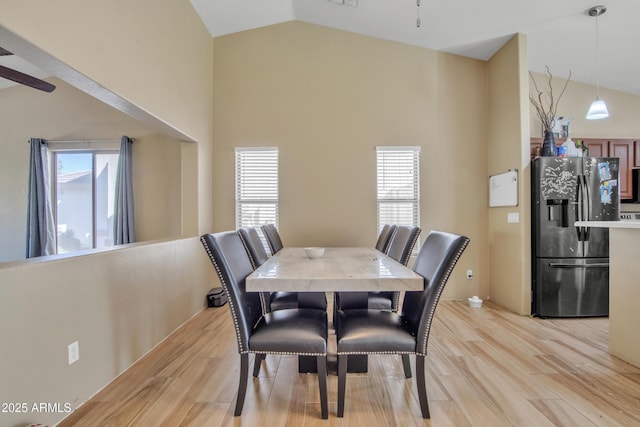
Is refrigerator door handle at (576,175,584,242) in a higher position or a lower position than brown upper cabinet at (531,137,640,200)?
lower

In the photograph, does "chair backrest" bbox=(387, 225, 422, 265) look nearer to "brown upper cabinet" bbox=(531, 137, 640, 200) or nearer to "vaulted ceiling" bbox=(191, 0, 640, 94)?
"vaulted ceiling" bbox=(191, 0, 640, 94)

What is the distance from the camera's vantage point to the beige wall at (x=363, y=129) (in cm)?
380

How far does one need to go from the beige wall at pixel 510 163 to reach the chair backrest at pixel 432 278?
7.25 ft

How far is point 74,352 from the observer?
169 cm

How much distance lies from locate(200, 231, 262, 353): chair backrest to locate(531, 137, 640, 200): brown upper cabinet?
178 inches

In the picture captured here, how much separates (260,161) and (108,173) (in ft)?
6.60

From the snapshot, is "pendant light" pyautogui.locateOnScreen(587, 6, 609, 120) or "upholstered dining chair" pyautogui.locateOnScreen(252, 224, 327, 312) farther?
"pendant light" pyautogui.locateOnScreen(587, 6, 609, 120)

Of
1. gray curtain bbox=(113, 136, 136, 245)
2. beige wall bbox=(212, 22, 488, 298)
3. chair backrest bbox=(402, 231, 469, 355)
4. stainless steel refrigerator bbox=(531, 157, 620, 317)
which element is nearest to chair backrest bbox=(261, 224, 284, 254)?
beige wall bbox=(212, 22, 488, 298)

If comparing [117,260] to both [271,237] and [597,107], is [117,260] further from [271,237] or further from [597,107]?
[597,107]

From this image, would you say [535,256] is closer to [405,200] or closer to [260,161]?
[405,200]

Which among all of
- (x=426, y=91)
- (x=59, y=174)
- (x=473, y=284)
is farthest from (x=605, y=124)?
(x=59, y=174)

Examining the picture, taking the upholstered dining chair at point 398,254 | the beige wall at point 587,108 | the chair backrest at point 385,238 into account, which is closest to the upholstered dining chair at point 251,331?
the upholstered dining chair at point 398,254

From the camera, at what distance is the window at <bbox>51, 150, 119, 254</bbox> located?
12.2ft

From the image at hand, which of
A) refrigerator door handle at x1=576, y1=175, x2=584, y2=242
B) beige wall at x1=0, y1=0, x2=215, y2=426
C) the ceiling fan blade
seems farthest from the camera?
refrigerator door handle at x1=576, y1=175, x2=584, y2=242
